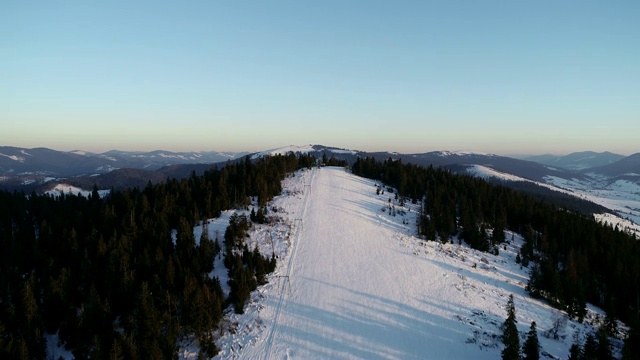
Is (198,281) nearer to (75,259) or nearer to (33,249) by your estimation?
(75,259)

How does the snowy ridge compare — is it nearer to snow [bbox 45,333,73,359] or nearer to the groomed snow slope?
the groomed snow slope

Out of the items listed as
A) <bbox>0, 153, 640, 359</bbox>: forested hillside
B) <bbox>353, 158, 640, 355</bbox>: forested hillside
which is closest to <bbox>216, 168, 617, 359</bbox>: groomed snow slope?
<bbox>353, 158, 640, 355</bbox>: forested hillside

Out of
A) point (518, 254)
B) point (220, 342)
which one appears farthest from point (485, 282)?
point (220, 342)

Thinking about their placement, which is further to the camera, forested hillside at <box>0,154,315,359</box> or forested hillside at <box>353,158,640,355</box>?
forested hillside at <box>353,158,640,355</box>

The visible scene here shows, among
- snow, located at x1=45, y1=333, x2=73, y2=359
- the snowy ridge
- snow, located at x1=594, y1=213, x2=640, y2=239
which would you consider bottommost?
snow, located at x1=594, y1=213, x2=640, y2=239

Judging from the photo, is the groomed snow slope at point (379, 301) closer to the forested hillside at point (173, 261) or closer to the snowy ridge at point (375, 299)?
the snowy ridge at point (375, 299)

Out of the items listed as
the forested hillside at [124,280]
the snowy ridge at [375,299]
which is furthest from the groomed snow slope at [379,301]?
the forested hillside at [124,280]
